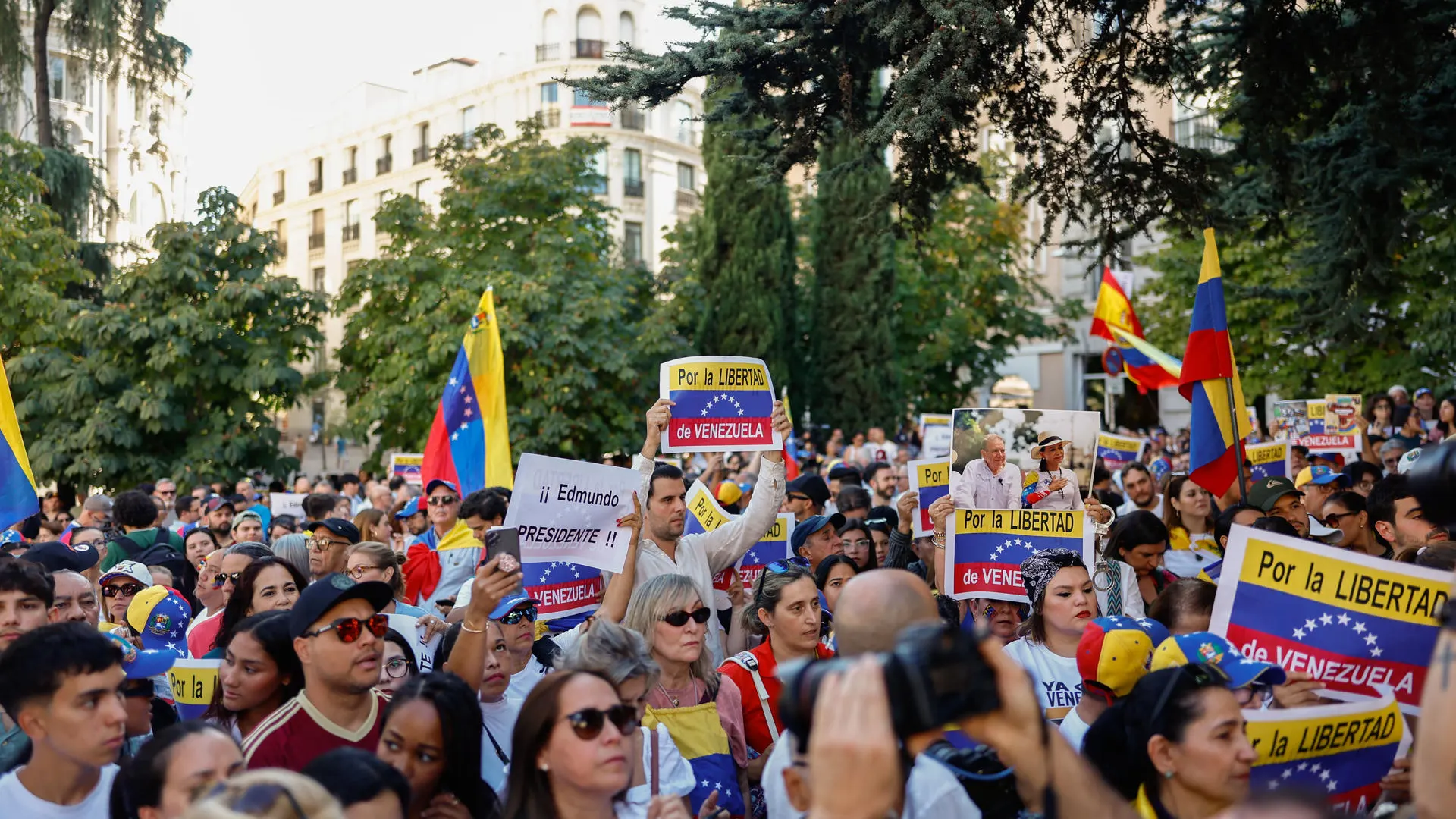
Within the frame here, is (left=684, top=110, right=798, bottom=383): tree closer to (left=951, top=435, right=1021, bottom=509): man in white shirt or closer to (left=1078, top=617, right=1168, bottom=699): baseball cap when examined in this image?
(left=951, top=435, right=1021, bottom=509): man in white shirt

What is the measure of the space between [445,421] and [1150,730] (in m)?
8.54

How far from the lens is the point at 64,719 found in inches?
146

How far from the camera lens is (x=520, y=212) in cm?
2598

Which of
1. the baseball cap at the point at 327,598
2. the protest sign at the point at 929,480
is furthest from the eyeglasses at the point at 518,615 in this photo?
the protest sign at the point at 929,480

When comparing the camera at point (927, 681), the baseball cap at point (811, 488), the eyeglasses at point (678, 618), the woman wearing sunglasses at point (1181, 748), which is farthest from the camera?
the baseball cap at point (811, 488)

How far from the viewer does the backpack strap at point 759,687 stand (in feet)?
16.9

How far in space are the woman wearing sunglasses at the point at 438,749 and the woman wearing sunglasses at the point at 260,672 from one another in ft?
2.32

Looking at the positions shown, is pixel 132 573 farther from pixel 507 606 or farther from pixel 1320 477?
pixel 1320 477

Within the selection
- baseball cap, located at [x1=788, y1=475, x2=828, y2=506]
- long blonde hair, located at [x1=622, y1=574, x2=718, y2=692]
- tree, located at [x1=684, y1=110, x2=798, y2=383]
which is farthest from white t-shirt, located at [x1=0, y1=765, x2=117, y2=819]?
tree, located at [x1=684, y1=110, x2=798, y2=383]

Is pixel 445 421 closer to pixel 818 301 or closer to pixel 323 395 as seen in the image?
pixel 818 301

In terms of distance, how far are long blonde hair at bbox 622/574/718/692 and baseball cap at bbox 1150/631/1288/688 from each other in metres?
1.85

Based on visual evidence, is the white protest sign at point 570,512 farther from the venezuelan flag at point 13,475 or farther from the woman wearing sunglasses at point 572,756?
the venezuelan flag at point 13,475

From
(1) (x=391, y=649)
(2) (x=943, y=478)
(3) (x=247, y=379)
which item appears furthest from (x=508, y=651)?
(3) (x=247, y=379)

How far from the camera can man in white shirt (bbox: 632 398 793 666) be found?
21.8 ft
